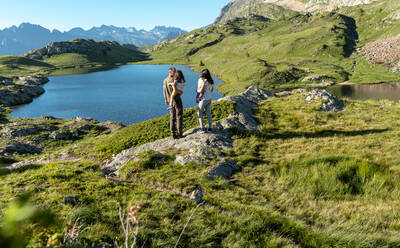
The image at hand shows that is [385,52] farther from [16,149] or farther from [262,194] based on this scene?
[16,149]

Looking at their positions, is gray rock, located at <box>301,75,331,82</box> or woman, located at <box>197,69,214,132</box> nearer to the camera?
woman, located at <box>197,69,214,132</box>

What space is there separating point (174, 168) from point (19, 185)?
22.9 feet

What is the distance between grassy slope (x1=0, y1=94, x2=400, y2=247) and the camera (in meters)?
5.97

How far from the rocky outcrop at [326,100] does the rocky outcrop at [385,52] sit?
152 metres

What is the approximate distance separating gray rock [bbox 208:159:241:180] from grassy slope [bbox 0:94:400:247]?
15.6 inches

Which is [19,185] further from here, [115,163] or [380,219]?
[380,219]

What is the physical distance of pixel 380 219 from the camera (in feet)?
23.7

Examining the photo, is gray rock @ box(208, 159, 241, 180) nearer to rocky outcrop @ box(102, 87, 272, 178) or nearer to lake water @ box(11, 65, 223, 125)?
rocky outcrop @ box(102, 87, 272, 178)

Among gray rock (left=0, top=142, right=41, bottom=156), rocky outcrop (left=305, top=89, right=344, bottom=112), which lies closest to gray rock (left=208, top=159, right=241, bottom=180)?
rocky outcrop (left=305, top=89, right=344, bottom=112)

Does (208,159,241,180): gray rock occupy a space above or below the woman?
below

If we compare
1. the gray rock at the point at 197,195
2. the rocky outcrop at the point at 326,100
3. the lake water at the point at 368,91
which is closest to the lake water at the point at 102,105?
the rocky outcrop at the point at 326,100

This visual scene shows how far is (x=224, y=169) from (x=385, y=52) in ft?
639

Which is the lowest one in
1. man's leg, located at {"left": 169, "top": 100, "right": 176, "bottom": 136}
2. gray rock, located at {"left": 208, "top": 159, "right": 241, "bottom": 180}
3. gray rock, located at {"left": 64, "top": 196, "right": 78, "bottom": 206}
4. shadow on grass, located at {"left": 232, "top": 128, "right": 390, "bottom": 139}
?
gray rock, located at {"left": 208, "top": 159, "right": 241, "bottom": 180}

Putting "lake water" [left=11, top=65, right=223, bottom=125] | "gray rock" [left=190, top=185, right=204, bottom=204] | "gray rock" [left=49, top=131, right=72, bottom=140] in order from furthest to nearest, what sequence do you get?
1. "lake water" [left=11, top=65, right=223, bottom=125]
2. "gray rock" [left=49, top=131, right=72, bottom=140]
3. "gray rock" [left=190, top=185, right=204, bottom=204]
